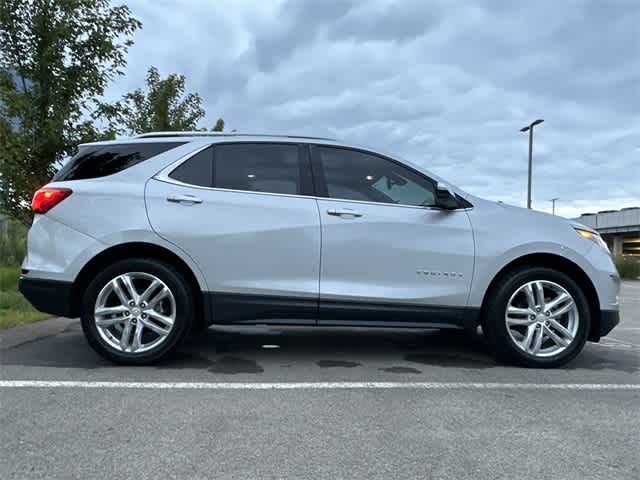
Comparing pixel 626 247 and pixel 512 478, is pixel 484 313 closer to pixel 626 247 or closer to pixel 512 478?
pixel 512 478

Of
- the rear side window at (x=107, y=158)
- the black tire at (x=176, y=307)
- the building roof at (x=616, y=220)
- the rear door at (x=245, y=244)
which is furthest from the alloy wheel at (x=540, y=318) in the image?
the building roof at (x=616, y=220)

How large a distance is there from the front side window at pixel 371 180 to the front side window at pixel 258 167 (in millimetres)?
269

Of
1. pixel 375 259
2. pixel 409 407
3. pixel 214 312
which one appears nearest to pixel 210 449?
pixel 409 407

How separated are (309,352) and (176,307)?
1.29 meters

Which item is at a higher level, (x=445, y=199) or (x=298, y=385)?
(x=445, y=199)

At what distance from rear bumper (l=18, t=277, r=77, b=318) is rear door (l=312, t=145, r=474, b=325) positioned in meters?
1.92

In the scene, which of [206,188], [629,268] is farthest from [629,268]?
[206,188]

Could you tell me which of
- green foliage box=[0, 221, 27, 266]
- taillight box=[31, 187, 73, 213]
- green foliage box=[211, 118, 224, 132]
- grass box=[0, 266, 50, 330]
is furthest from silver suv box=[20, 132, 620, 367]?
green foliage box=[211, 118, 224, 132]

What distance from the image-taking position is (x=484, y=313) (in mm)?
3977

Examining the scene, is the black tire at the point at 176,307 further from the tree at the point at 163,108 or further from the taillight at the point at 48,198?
the tree at the point at 163,108

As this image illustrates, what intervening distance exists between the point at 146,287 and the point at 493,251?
274 cm

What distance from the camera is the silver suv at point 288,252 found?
146 inches

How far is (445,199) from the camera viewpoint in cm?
395

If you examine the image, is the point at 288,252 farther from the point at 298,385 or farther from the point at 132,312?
the point at 132,312
